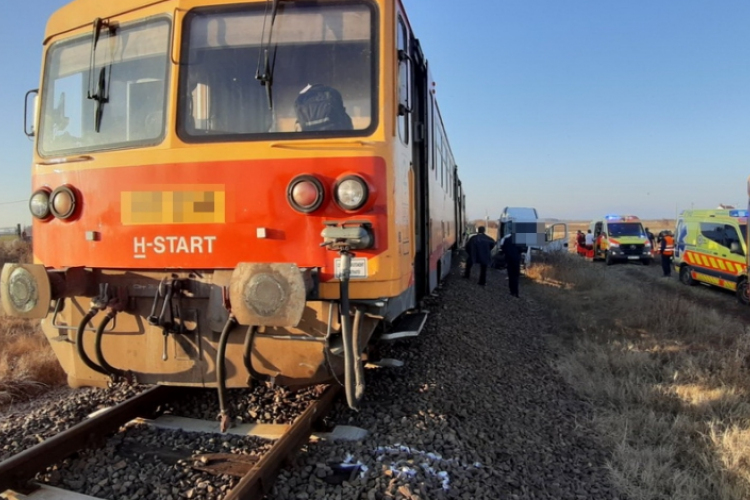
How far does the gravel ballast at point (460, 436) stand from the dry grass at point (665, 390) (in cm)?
29

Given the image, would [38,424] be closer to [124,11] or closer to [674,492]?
[124,11]

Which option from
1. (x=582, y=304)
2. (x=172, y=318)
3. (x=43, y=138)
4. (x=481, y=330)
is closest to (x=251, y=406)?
(x=172, y=318)

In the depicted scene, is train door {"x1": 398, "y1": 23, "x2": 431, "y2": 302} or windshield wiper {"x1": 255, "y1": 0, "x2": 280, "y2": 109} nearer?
windshield wiper {"x1": 255, "y1": 0, "x2": 280, "y2": 109}

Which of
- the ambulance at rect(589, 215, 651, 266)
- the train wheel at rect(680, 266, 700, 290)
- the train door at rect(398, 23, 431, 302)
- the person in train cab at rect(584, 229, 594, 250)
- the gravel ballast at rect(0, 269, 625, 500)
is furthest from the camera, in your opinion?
the person in train cab at rect(584, 229, 594, 250)

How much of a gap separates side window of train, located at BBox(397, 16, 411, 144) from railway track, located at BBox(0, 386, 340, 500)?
2085mm

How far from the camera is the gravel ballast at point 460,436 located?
10.4ft

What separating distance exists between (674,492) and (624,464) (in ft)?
1.23

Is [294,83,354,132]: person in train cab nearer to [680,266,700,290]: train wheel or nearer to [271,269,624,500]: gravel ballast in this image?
[271,269,624,500]: gravel ballast

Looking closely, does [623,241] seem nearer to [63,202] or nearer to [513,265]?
[513,265]

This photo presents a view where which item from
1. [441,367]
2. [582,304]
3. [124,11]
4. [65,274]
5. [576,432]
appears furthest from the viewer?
[582,304]

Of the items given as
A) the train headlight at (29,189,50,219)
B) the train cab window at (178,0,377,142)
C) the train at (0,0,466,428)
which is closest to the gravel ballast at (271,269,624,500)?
the train at (0,0,466,428)

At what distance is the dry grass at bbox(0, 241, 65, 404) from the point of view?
5.74 metres

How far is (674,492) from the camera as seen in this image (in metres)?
3.72

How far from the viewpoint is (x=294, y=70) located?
368 cm
